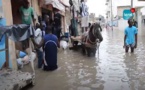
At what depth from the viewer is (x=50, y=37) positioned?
7.93m

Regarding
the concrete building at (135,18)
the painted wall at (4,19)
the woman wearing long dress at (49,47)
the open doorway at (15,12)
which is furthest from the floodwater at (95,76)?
the concrete building at (135,18)

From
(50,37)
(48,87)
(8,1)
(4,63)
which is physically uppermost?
(8,1)

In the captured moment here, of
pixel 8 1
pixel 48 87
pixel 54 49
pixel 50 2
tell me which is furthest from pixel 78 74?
pixel 50 2

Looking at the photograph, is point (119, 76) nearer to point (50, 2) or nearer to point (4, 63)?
point (4, 63)

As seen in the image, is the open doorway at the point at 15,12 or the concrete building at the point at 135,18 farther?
the concrete building at the point at 135,18

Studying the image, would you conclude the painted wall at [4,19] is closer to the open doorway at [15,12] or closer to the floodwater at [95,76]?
the floodwater at [95,76]

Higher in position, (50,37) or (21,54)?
(50,37)

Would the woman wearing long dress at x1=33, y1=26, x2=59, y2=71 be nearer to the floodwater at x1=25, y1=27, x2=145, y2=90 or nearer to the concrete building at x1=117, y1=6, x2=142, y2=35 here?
the floodwater at x1=25, y1=27, x2=145, y2=90

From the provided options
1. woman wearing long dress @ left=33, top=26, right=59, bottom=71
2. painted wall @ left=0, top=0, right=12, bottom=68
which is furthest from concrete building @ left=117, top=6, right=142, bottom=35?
painted wall @ left=0, top=0, right=12, bottom=68

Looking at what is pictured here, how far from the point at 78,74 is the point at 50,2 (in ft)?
18.7

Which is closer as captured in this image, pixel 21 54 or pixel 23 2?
pixel 21 54

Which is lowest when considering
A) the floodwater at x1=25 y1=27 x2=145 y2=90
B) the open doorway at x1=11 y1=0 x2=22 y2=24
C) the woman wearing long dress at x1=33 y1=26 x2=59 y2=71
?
the floodwater at x1=25 y1=27 x2=145 y2=90

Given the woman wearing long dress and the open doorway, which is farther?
the open doorway

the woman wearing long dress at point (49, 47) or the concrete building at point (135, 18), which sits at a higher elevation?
the concrete building at point (135, 18)
